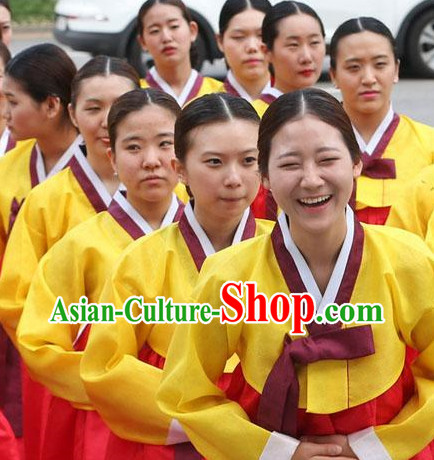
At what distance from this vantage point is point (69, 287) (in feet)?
13.9

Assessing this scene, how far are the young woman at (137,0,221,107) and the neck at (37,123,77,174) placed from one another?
1.45 m

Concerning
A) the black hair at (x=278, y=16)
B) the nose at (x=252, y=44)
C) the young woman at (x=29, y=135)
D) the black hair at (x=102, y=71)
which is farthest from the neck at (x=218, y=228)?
the nose at (x=252, y=44)

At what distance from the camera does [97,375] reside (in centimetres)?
383

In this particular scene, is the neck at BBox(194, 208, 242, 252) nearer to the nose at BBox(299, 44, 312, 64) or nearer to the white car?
the nose at BBox(299, 44, 312, 64)

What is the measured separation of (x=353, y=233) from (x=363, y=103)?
1.83 meters

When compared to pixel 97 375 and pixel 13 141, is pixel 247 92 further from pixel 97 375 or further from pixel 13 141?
pixel 97 375

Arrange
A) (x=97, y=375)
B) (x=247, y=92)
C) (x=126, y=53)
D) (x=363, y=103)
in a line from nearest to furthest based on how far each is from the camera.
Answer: (x=97, y=375)
(x=363, y=103)
(x=247, y=92)
(x=126, y=53)

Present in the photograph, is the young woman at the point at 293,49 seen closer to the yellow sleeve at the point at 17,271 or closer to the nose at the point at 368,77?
the nose at the point at 368,77

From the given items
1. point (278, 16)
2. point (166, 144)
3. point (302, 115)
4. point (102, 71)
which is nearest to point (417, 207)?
point (166, 144)

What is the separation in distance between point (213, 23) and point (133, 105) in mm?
8644

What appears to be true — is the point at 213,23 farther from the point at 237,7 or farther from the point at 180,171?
the point at 180,171

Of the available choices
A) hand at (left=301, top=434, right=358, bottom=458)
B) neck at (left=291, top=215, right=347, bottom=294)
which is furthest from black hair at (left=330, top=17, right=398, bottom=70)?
hand at (left=301, top=434, right=358, bottom=458)

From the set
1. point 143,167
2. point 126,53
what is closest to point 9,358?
point 143,167

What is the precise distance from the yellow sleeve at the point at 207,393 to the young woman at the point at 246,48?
362 centimetres
